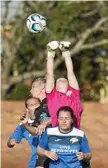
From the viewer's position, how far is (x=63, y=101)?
5.48 meters

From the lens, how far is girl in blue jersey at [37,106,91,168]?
16.9 ft

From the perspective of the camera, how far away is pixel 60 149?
5164 millimetres

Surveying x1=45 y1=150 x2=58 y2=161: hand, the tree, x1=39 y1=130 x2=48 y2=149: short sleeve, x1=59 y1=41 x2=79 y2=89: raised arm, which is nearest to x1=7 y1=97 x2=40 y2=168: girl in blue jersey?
x1=59 y1=41 x2=79 y2=89: raised arm

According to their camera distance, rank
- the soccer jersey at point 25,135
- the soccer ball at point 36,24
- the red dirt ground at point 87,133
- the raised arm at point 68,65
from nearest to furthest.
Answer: the raised arm at point 68,65, the soccer jersey at point 25,135, the soccer ball at point 36,24, the red dirt ground at point 87,133

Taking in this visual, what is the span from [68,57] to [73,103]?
47cm

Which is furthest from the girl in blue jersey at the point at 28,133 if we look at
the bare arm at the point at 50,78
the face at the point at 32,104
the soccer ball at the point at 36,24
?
the soccer ball at the point at 36,24

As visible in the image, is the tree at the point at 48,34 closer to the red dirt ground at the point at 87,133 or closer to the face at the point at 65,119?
the red dirt ground at the point at 87,133

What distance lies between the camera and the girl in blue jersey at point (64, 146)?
5137 millimetres

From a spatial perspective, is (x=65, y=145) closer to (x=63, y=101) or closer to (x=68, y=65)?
(x=63, y=101)

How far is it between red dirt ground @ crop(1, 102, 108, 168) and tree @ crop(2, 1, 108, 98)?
204 inches

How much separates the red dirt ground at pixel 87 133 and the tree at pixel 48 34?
17.0ft

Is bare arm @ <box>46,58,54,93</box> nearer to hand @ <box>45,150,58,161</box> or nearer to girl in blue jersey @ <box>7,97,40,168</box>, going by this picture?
girl in blue jersey @ <box>7,97,40,168</box>

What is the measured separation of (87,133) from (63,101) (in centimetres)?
674

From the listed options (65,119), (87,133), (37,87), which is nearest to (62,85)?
(37,87)
